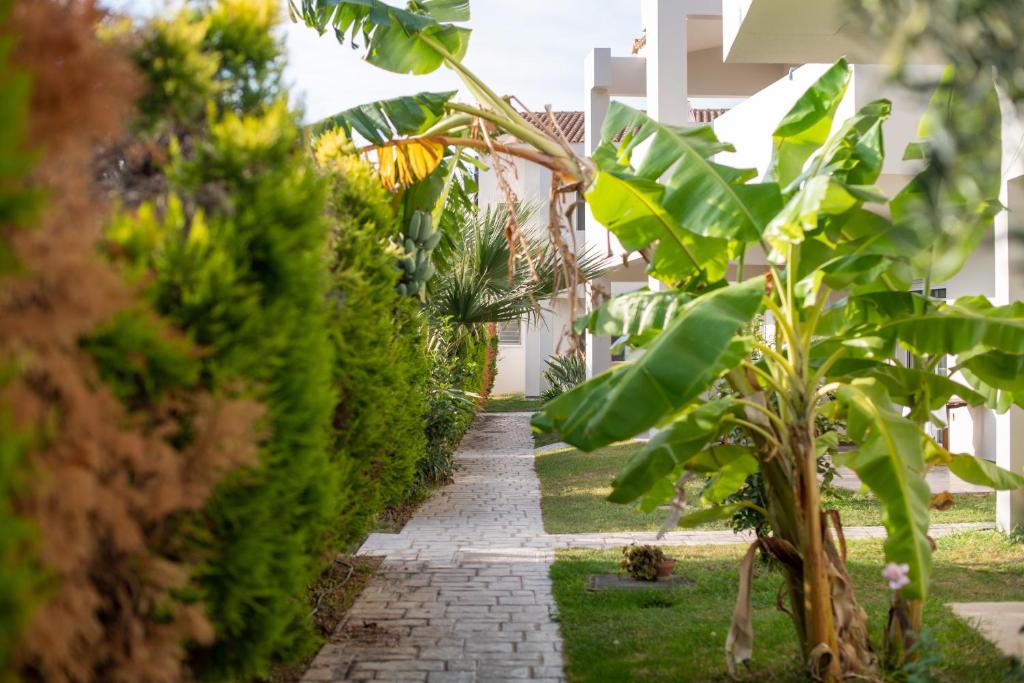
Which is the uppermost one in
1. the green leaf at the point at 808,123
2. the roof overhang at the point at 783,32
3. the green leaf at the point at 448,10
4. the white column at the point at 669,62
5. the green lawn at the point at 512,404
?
the white column at the point at 669,62

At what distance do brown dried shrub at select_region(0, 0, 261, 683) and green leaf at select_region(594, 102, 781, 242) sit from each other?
3.45 metres

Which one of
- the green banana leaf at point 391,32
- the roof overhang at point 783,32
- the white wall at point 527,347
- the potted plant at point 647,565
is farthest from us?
the white wall at point 527,347

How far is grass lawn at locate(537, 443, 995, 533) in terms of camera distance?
1179 cm

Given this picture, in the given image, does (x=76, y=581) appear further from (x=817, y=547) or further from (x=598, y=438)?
(x=817, y=547)

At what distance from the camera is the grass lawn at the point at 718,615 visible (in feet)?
20.4

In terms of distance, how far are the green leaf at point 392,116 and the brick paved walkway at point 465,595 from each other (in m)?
3.90

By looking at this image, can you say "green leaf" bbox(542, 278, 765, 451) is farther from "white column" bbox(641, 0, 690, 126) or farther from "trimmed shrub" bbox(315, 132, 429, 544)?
"white column" bbox(641, 0, 690, 126)

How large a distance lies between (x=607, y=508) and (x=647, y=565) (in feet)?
14.6

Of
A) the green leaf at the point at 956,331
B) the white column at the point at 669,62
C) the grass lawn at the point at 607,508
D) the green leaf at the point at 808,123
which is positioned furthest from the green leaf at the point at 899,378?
the white column at the point at 669,62

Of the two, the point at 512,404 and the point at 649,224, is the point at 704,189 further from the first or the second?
the point at 512,404

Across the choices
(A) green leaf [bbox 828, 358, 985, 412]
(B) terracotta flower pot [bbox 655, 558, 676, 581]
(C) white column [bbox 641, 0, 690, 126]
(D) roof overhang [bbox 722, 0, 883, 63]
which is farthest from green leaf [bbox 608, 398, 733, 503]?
(C) white column [bbox 641, 0, 690, 126]

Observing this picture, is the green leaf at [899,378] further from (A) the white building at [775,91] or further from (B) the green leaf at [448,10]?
(B) the green leaf at [448,10]

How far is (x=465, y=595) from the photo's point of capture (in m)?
8.42

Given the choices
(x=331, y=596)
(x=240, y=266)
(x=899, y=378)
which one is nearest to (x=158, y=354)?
(x=240, y=266)
